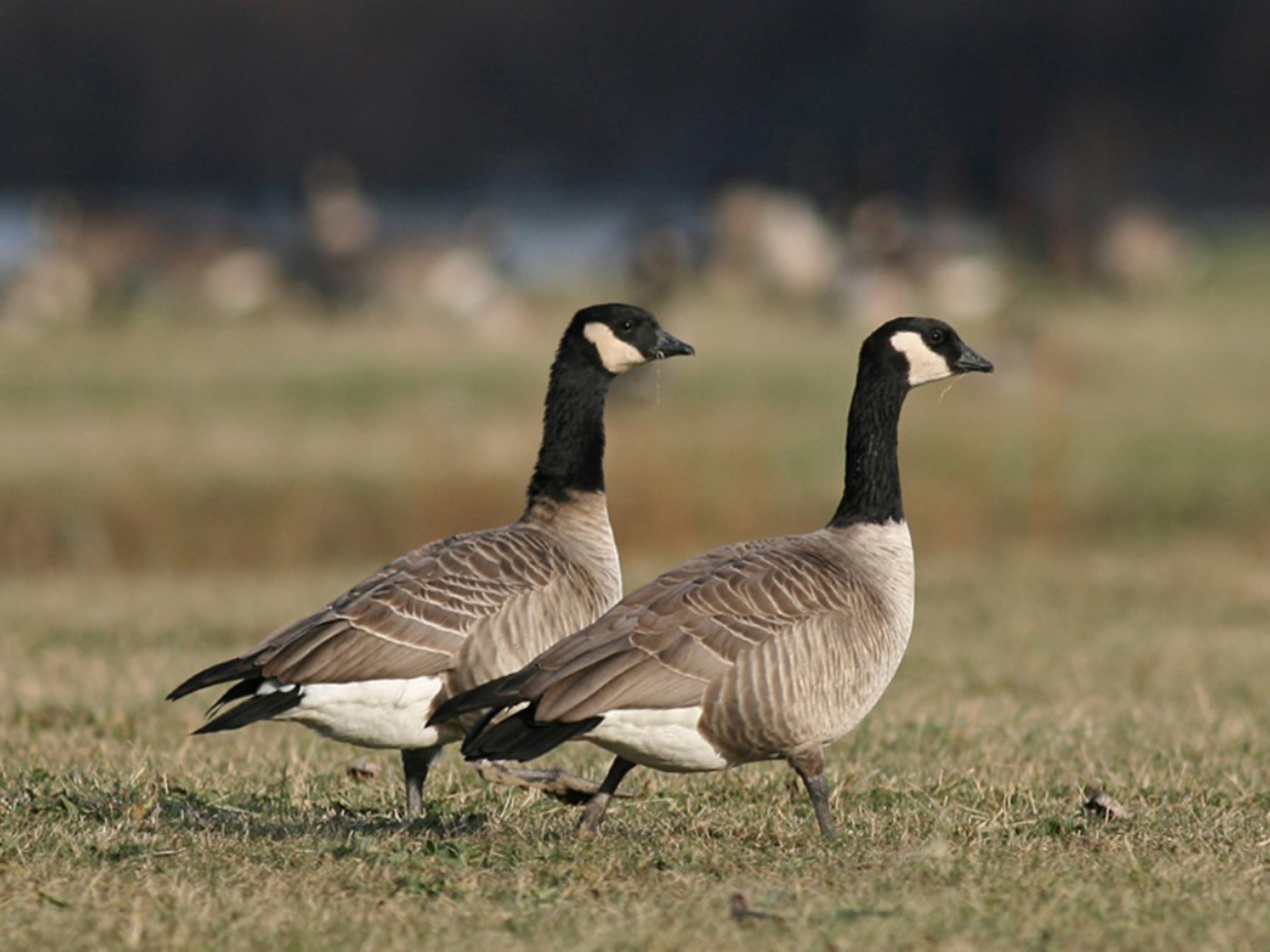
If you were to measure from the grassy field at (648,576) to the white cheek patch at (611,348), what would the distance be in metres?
1.77

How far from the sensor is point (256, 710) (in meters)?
6.61

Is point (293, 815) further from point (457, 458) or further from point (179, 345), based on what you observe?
point (179, 345)

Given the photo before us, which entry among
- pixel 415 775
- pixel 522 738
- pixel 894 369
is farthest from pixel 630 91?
pixel 522 738

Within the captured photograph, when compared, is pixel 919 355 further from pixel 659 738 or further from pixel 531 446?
pixel 531 446

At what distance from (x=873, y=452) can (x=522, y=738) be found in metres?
2.14

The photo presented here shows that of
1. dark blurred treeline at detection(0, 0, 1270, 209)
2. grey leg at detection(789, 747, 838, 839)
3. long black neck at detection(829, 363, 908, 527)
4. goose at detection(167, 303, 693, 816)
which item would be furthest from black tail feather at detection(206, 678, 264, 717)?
dark blurred treeline at detection(0, 0, 1270, 209)

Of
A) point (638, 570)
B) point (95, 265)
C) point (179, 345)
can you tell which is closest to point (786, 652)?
point (638, 570)

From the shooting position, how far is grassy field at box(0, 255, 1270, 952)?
18.2ft

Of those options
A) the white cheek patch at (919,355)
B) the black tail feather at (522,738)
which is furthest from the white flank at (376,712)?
the white cheek patch at (919,355)

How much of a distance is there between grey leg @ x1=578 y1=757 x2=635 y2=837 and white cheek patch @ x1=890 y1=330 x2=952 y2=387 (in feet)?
6.77

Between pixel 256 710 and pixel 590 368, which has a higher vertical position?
pixel 590 368

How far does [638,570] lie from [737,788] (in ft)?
27.3

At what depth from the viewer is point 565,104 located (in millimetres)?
41875

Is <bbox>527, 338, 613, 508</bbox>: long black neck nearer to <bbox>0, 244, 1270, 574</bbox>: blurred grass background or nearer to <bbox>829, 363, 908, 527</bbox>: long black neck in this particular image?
<bbox>829, 363, 908, 527</bbox>: long black neck
